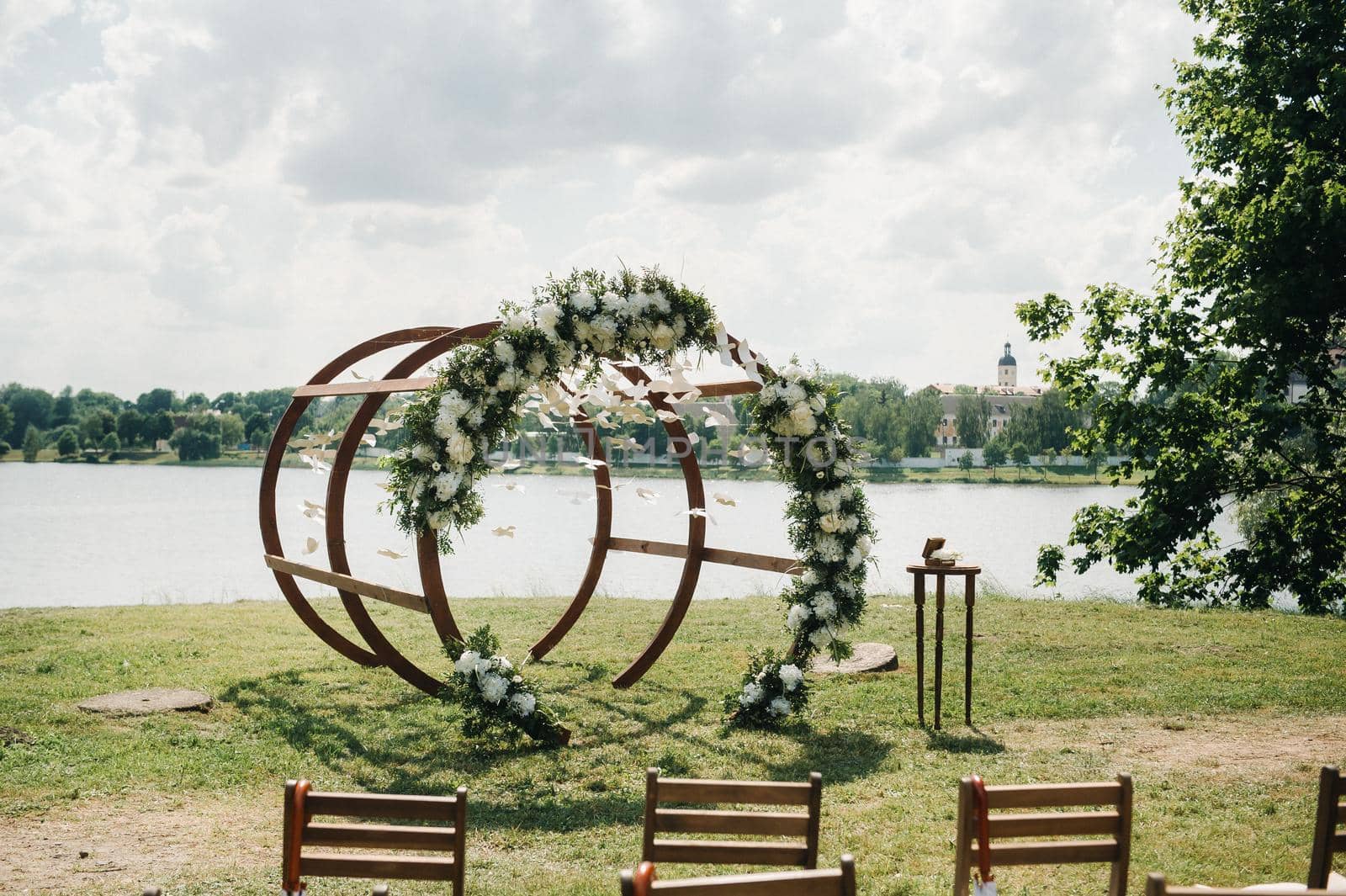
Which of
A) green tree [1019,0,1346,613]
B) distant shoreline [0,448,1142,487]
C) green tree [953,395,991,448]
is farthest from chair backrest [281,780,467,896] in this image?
green tree [953,395,991,448]

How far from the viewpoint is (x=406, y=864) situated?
3.38 m

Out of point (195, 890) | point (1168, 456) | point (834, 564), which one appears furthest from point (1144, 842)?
point (1168, 456)

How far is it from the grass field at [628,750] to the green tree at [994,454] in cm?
4578

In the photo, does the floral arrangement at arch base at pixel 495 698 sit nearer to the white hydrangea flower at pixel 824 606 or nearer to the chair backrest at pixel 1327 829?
the white hydrangea flower at pixel 824 606

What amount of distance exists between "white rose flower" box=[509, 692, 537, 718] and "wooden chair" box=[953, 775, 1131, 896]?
461cm

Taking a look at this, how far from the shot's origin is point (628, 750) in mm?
7836

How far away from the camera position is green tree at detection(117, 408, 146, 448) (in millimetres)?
67125

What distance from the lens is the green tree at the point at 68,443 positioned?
72.4 m

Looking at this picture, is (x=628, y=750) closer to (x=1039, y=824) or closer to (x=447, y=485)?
(x=447, y=485)

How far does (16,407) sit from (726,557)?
282 ft

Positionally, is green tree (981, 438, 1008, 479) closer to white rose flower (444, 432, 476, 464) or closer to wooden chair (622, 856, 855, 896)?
white rose flower (444, 432, 476, 464)

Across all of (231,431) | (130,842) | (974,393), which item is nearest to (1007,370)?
(974,393)

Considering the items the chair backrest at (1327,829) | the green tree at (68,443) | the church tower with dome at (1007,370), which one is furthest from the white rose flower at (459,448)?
the church tower with dome at (1007,370)

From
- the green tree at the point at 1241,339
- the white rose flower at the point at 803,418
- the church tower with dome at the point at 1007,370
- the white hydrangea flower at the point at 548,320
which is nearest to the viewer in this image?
the white hydrangea flower at the point at 548,320
